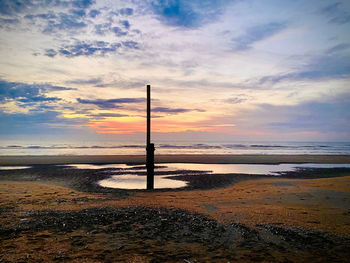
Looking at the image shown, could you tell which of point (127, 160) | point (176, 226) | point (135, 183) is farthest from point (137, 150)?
point (176, 226)

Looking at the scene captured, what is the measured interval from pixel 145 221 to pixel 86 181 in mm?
11785

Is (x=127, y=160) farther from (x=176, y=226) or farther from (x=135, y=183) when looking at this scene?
(x=176, y=226)

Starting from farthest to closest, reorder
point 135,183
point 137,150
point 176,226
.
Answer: point 137,150, point 135,183, point 176,226

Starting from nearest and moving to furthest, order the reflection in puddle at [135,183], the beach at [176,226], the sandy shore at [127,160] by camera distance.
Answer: the beach at [176,226], the reflection in puddle at [135,183], the sandy shore at [127,160]

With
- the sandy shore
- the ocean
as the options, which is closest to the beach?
the sandy shore

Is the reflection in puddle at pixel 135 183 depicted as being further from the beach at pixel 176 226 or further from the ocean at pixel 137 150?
the ocean at pixel 137 150

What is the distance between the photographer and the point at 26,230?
777cm

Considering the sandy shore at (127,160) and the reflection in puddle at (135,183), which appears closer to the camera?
the reflection in puddle at (135,183)

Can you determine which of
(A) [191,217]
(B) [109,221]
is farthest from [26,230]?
(A) [191,217]

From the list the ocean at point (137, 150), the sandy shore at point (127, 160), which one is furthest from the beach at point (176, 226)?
the ocean at point (137, 150)

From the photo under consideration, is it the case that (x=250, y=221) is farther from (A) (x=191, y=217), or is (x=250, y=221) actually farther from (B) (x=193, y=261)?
(B) (x=193, y=261)

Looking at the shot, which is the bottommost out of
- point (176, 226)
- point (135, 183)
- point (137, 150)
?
point (135, 183)

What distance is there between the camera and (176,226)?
27.0ft

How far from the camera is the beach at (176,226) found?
20.0 ft
